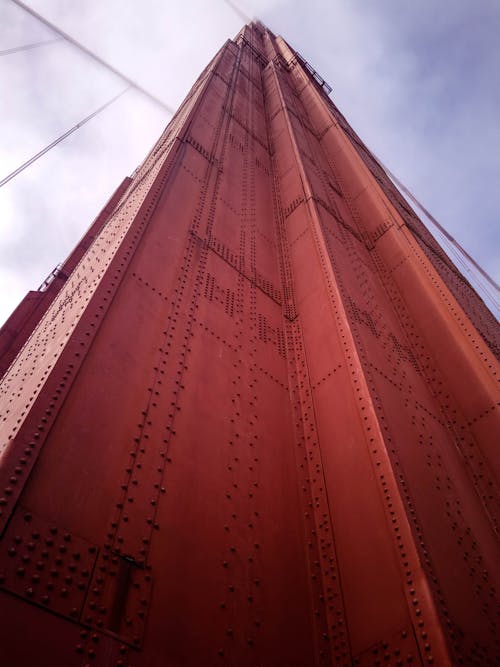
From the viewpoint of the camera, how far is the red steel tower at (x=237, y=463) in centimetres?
252

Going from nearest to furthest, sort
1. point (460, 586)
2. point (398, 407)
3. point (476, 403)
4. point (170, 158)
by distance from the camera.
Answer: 1. point (460, 586)
2. point (398, 407)
3. point (476, 403)
4. point (170, 158)

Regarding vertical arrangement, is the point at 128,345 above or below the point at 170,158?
below

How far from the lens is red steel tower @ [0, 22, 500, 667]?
8.26 ft

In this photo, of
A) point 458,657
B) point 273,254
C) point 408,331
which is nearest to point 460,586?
point 458,657

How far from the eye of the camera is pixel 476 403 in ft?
18.0

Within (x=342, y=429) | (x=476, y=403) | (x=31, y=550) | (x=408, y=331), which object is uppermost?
(x=408, y=331)

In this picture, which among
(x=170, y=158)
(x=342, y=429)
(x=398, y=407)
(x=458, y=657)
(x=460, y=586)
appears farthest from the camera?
(x=170, y=158)

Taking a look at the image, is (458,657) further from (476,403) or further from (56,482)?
(476,403)

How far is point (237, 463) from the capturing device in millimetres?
3943

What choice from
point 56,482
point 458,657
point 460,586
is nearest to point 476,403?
point 460,586

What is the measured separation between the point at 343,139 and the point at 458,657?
49.7 feet

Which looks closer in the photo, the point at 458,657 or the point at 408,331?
the point at 458,657

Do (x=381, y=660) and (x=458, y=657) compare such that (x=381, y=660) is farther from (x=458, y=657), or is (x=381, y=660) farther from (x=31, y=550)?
(x=31, y=550)

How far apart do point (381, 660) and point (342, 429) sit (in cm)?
200
